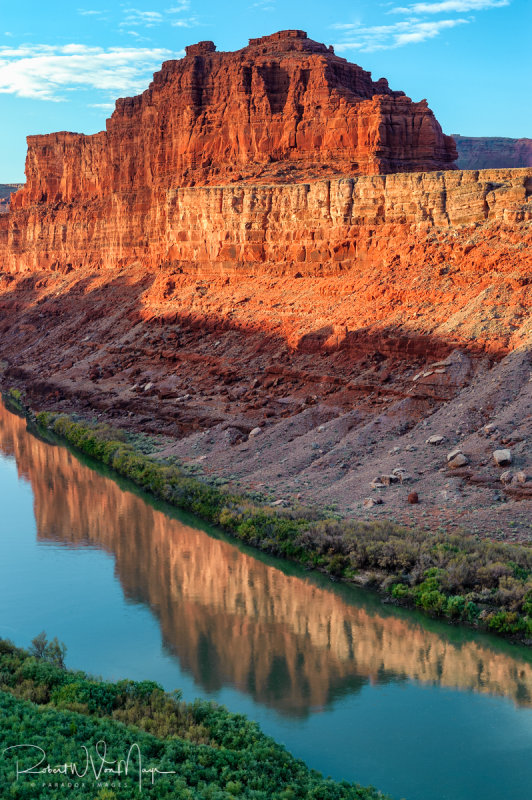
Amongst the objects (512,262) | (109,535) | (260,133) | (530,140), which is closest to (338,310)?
(512,262)

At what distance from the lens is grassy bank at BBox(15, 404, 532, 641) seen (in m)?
17.7

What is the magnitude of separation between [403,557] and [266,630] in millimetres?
3562

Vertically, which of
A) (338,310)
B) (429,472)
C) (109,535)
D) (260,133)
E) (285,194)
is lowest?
(109,535)

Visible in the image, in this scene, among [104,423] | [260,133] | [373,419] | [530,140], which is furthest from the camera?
[530,140]

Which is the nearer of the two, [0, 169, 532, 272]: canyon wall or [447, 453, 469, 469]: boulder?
[447, 453, 469, 469]: boulder

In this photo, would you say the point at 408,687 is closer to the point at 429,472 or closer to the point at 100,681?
the point at 100,681

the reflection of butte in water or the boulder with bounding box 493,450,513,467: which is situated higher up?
the boulder with bounding box 493,450,513,467

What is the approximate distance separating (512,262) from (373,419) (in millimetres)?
7728

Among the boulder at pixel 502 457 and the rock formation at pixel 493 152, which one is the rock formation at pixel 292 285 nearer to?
the boulder at pixel 502 457

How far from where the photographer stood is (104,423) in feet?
126

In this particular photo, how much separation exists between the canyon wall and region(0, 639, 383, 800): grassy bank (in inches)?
902

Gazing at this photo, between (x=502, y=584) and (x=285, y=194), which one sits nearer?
(x=502, y=584)

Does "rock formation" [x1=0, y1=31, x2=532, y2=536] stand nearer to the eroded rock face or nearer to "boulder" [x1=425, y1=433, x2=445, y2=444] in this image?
the eroded rock face

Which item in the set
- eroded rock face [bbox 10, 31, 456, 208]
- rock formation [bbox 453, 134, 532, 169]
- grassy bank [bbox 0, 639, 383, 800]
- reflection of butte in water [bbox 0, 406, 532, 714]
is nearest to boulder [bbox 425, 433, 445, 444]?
reflection of butte in water [bbox 0, 406, 532, 714]
